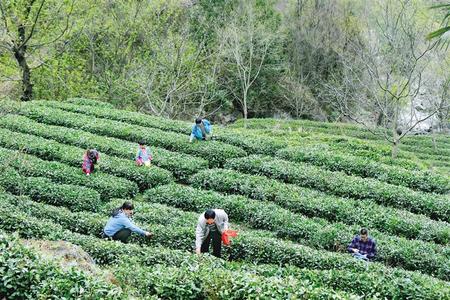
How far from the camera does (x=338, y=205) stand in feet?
67.8

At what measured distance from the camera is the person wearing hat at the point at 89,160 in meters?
21.7

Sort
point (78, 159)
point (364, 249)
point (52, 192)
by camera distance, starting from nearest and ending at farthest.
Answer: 1. point (364, 249)
2. point (52, 192)
3. point (78, 159)

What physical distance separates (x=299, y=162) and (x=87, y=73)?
27223mm

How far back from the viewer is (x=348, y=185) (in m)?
22.8

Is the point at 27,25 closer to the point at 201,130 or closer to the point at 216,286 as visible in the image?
the point at 201,130

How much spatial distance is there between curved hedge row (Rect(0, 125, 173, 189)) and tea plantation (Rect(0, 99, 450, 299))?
0.06m

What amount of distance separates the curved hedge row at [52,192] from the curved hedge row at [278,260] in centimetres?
246

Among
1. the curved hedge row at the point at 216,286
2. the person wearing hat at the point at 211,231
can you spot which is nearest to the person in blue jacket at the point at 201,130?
the person wearing hat at the point at 211,231

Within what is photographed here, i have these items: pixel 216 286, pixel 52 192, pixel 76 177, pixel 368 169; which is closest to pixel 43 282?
pixel 216 286

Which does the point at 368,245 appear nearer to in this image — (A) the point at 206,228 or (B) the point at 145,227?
(A) the point at 206,228

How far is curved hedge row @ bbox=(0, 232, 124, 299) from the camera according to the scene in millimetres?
9320

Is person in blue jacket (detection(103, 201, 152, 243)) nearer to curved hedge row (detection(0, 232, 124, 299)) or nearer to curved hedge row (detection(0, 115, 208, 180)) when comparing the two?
curved hedge row (detection(0, 232, 124, 299))

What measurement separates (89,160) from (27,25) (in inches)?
666

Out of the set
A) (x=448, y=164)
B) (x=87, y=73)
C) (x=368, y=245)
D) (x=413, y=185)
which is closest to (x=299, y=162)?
(x=413, y=185)
